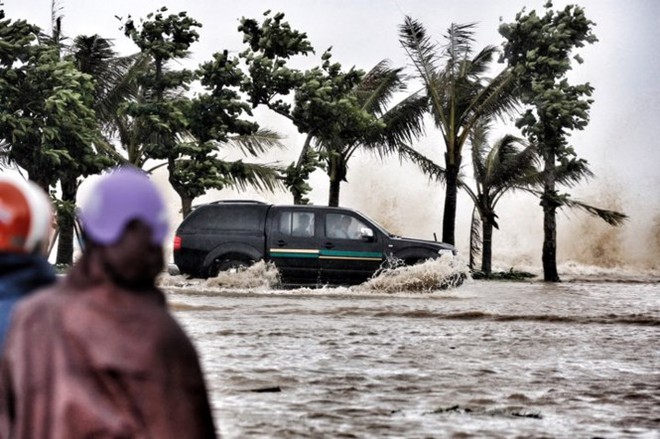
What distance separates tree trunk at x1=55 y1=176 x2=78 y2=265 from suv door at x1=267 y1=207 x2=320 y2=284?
22.7ft

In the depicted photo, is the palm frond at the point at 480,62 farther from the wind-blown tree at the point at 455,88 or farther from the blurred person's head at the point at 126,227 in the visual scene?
the blurred person's head at the point at 126,227

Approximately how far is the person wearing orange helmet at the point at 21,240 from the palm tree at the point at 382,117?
31559 millimetres

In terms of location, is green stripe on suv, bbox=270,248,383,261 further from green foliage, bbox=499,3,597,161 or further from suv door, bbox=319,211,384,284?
green foliage, bbox=499,3,597,161

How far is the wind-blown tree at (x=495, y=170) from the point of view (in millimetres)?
35906

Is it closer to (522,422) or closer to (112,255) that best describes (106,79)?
(522,422)

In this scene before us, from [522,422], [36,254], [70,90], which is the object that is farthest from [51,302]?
[70,90]

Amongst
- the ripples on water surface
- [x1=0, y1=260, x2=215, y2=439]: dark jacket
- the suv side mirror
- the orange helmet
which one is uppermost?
the suv side mirror

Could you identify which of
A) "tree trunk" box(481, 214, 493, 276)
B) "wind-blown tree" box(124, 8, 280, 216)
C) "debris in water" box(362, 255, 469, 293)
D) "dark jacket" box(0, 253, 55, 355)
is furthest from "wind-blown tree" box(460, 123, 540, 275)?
"dark jacket" box(0, 253, 55, 355)

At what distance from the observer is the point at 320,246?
21.2 meters

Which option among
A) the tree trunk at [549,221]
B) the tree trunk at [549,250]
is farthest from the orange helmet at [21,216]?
the tree trunk at [549,250]

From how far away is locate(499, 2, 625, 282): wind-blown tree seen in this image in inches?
1329

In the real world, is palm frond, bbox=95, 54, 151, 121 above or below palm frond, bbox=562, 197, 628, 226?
above

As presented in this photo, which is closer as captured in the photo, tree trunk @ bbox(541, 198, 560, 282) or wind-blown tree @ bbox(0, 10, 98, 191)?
wind-blown tree @ bbox(0, 10, 98, 191)

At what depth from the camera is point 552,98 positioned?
33.9 metres
